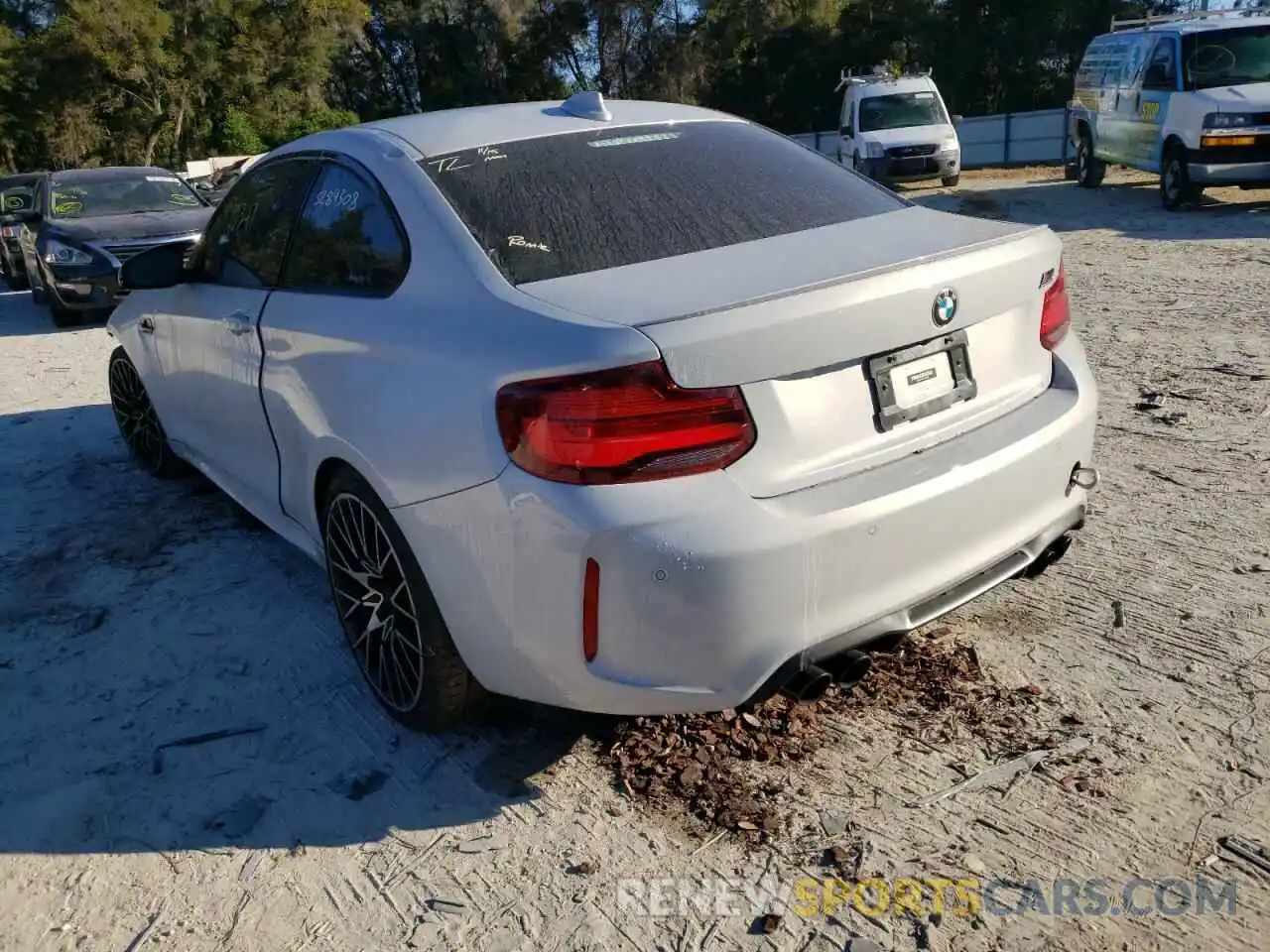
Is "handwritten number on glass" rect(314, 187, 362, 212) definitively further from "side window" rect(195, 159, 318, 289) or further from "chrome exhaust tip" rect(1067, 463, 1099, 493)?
"chrome exhaust tip" rect(1067, 463, 1099, 493)

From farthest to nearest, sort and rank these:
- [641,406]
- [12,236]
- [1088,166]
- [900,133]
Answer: [900,133] → [1088,166] → [12,236] → [641,406]

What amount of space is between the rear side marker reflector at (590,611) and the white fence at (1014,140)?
85.8 feet

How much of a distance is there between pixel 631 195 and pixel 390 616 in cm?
135

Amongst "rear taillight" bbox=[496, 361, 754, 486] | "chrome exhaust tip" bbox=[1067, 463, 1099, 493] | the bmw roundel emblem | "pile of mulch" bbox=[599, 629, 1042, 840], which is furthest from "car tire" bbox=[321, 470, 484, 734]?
"chrome exhaust tip" bbox=[1067, 463, 1099, 493]

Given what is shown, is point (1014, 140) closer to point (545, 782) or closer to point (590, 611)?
point (545, 782)

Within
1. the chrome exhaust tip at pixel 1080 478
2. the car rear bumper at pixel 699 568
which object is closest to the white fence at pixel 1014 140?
the chrome exhaust tip at pixel 1080 478

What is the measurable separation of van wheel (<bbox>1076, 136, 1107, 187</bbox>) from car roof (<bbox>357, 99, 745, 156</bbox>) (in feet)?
50.2

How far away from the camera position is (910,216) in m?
3.30

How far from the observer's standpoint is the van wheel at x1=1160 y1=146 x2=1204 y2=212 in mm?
13398

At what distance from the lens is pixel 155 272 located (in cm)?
435

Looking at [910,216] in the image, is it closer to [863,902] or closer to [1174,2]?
[863,902]

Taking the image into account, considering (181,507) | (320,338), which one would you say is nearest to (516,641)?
(320,338)

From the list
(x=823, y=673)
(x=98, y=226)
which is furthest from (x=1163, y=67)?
(x=823, y=673)

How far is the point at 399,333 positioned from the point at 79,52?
132ft
